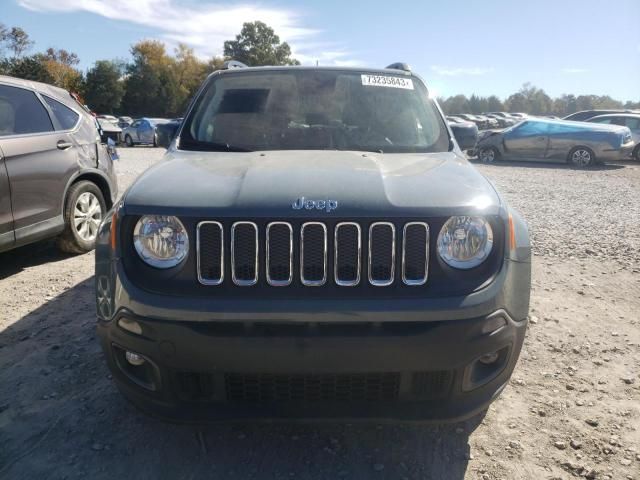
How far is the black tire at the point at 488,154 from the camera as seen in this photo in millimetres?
17797

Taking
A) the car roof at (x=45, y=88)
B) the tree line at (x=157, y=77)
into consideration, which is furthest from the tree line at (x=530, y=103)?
the car roof at (x=45, y=88)

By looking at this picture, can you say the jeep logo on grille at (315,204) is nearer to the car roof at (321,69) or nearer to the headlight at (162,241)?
the headlight at (162,241)

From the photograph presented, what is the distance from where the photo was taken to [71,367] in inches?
136

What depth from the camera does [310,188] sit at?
2383 mm

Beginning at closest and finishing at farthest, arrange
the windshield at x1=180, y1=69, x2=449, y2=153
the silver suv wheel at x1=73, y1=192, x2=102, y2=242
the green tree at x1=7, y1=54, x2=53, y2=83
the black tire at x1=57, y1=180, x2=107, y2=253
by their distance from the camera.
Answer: the windshield at x1=180, y1=69, x2=449, y2=153
the black tire at x1=57, y1=180, x2=107, y2=253
the silver suv wheel at x1=73, y1=192, x2=102, y2=242
the green tree at x1=7, y1=54, x2=53, y2=83

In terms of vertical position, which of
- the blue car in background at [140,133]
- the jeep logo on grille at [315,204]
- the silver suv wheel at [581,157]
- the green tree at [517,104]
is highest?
the green tree at [517,104]

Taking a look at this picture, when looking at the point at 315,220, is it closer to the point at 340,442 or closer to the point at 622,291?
the point at 340,442

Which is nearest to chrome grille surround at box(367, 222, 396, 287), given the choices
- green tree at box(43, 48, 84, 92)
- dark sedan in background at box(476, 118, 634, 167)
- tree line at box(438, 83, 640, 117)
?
dark sedan in background at box(476, 118, 634, 167)

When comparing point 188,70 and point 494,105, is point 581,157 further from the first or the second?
point 494,105

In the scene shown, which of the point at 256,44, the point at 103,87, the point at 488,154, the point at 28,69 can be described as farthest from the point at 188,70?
the point at 488,154

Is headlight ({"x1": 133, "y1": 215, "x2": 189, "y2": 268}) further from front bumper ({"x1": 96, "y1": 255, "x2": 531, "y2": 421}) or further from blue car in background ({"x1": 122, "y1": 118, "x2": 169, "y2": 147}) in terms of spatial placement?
blue car in background ({"x1": 122, "y1": 118, "x2": 169, "y2": 147})

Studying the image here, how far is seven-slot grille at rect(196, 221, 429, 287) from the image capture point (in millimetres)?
2264

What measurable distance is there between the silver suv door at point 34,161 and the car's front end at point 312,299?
3.09 meters

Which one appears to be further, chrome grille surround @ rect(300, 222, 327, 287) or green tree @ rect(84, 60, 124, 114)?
green tree @ rect(84, 60, 124, 114)
